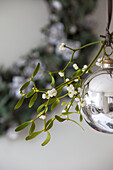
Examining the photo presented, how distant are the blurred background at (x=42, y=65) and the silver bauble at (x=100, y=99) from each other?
119 centimetres

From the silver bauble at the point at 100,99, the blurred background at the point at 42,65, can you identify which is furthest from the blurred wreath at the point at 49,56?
the silver bauble at the point at 100,99

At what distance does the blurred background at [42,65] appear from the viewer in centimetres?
160

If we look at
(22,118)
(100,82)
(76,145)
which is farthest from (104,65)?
(76,145)

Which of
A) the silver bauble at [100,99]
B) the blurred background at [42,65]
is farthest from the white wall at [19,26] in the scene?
the silver bauble at [100,99]

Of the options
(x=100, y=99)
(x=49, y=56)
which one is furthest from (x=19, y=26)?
(x=100, y=99)

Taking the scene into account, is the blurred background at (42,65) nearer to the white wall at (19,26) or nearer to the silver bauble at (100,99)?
the white wall at (19,26)

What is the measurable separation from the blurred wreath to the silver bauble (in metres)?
1.19

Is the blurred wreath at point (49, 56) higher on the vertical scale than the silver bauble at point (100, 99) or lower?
higher

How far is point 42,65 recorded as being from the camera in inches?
62.9

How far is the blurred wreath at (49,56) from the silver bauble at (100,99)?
3.90 feet

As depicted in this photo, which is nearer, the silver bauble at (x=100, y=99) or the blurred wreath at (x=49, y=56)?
the silver bauble at (x=100, y=99)

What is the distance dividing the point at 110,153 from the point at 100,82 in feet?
5.00

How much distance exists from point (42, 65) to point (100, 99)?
1.25 meters

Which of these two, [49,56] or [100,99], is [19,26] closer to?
[49,56]
